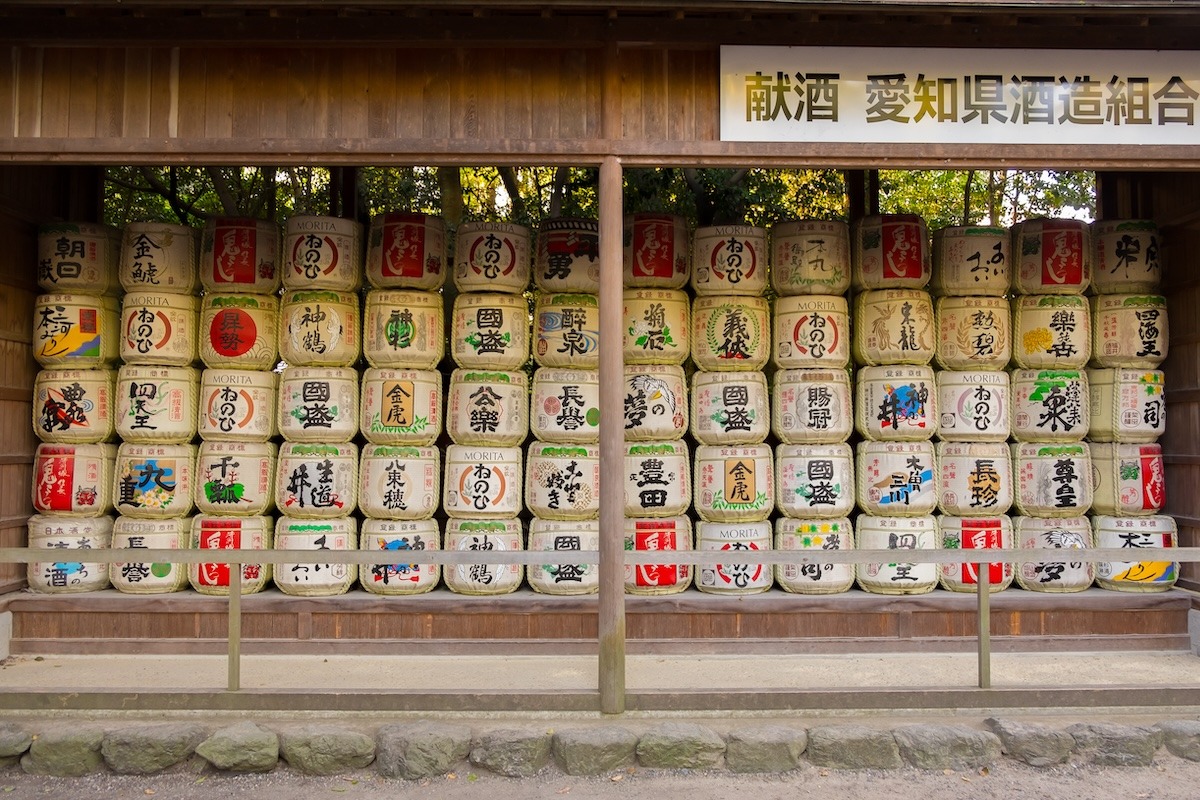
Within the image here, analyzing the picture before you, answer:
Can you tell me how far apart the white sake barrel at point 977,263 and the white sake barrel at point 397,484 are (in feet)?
12.8

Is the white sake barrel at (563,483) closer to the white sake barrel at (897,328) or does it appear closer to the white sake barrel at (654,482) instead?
the white sake barrel at (654,482)

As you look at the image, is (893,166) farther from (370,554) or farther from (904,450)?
(370,554)

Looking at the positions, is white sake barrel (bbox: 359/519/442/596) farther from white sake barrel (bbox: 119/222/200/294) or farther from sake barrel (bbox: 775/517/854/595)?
sake barrel (bbox: 775/517/854/595)

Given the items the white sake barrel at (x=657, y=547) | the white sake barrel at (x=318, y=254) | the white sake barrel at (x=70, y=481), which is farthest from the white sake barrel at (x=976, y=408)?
the white sake barrel at (x=70, y=481)

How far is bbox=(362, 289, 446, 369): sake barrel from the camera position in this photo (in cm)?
579

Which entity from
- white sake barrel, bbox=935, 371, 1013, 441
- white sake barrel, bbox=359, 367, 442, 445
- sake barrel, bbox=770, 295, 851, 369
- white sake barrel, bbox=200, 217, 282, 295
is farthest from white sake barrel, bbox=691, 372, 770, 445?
white sake barrel, bbox=200, 217, 282, 295

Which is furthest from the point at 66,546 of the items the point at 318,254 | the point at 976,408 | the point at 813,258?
the point at 976,408

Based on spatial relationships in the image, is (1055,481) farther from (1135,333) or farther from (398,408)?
(398,408)

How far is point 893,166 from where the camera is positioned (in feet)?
14.8

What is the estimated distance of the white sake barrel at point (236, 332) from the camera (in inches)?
228

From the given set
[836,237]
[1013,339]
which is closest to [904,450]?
[1013,339]

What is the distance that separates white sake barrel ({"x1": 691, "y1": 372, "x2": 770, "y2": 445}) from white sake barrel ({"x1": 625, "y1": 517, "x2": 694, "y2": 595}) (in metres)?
0.66

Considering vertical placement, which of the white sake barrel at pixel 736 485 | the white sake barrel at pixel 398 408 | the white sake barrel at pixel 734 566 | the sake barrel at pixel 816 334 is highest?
the sake barrel at pixel 816 334

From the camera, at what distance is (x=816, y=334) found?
232 inches
